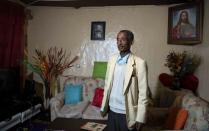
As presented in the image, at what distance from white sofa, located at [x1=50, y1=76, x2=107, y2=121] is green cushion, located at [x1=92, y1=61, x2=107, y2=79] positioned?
0.20 m

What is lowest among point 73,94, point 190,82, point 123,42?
point 73,94

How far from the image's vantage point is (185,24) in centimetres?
338

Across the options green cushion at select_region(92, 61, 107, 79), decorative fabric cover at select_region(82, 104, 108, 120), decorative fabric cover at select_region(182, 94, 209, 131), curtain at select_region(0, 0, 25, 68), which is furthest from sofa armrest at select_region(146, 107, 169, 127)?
curtain at select_region(0, 0, 25, 68)

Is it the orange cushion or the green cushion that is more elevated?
the green cushion

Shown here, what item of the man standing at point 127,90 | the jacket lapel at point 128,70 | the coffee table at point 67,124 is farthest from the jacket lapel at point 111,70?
the coffee table at point 67,124

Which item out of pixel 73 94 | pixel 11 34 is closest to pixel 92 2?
pixel 11 34

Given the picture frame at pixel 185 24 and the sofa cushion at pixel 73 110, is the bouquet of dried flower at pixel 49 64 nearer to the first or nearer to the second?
the sofa cushion at pixel 73 110

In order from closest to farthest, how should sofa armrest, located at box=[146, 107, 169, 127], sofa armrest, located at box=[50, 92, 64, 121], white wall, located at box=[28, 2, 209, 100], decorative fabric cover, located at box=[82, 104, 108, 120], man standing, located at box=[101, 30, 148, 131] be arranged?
1. man standing, located at box=[101, 30, 148, 131]
2. sofa armrest, located at box=[146, 107, 169, 127]
3. decorative fabric cover, located at box=[82, 104, 108, 120]
4. sofa armrest, located at box=[50, 92, 64, 121]
5. white wall, located at box=[28, 2, 209, 100]

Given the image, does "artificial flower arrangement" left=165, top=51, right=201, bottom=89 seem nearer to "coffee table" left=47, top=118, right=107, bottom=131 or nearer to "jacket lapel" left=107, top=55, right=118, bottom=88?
"coffee table" left=47, top=118, right=107, bottom=131

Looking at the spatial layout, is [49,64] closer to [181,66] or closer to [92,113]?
[92,113]

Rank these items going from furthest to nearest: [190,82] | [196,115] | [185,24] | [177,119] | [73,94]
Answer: [73,94]
[185,24]
[190,82]
[177,119]
[196,115]

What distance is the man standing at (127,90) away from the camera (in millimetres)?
1747

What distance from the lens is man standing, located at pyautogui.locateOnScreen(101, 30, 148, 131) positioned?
1747 mm

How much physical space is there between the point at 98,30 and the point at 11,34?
151cm
